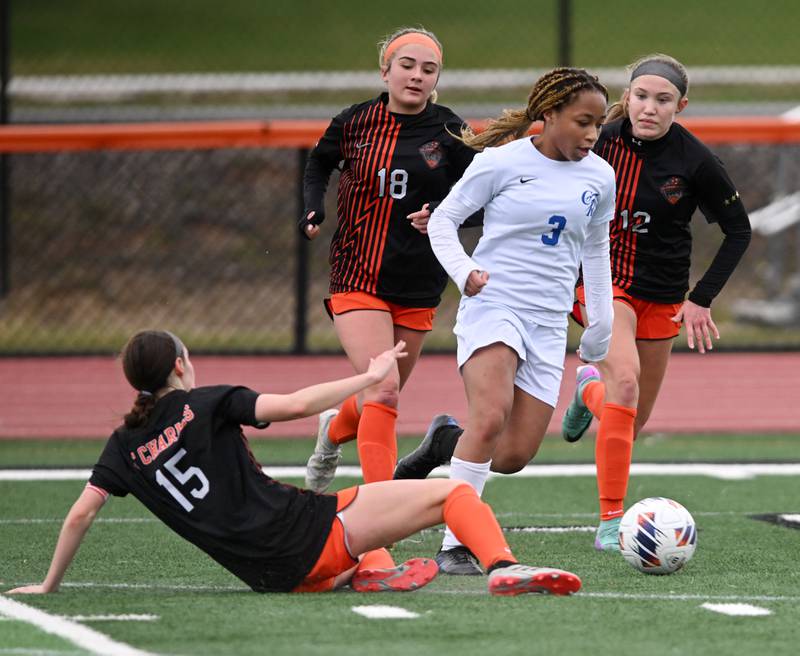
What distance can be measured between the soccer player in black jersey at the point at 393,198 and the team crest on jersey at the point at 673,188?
812 millimetres

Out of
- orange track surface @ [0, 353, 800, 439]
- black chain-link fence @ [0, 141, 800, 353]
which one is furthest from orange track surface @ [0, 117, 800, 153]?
black chain-link fence @ [0, 141, 800, 353]

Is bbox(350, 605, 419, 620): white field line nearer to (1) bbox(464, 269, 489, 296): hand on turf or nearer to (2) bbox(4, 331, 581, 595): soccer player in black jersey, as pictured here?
(2) bbox(4, 331, 581, 595): soccer player in black jersey

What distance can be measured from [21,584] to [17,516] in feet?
6.21

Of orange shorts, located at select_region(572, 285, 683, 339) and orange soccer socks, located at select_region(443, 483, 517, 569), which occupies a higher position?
orange shorts, located at select_region(572, 285, 683, 339)

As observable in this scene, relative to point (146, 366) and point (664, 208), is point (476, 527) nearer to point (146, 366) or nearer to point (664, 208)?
point (146, 366)

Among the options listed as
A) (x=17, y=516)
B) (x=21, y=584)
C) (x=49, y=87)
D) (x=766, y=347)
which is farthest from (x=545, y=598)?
(x=49, y=87)

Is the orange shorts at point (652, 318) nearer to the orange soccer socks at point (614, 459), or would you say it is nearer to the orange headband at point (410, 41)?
the orange soccer socks at point (614, 459)

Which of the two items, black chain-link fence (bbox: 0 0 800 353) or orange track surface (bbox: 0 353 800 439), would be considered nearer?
orange track surface (bbox: 0 353 800 439)

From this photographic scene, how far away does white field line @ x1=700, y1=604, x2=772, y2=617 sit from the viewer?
16.4ft

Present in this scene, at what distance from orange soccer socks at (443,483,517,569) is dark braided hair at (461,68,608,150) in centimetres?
153

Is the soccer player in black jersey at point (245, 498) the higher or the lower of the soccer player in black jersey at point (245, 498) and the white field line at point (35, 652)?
the higher

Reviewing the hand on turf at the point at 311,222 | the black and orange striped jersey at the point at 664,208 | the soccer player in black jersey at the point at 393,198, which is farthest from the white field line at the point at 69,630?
the black and orange striped jersey at the point at 664,208

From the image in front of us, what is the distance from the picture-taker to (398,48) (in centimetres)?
666

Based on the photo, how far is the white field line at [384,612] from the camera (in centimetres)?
487
